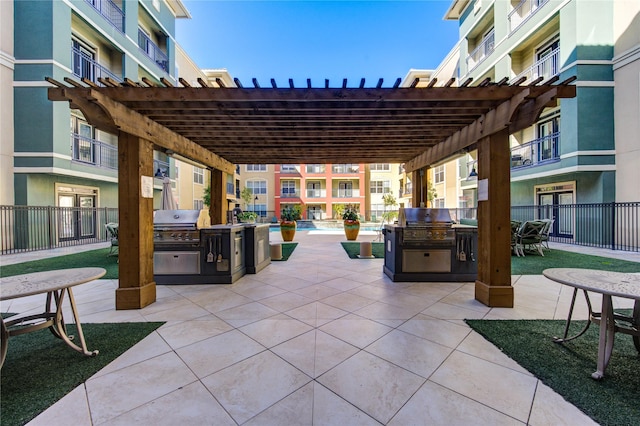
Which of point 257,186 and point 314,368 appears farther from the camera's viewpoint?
point 257,186

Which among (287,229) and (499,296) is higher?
(287,229)

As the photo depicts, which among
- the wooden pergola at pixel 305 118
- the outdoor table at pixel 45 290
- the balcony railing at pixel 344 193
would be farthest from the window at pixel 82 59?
the balcony railing at pixel 344 193

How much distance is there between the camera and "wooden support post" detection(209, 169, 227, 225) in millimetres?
7395

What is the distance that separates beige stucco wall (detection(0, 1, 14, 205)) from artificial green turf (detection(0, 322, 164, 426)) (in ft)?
33.7

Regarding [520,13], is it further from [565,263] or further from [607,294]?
[607,294]

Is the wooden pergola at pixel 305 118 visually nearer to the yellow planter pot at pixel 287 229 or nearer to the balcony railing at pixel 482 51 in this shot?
the yellow planter pot at pixel 287 229

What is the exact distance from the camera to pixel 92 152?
37.2 feet

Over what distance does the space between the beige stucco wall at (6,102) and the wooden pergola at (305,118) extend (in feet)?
30.4

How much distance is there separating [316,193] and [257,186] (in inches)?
285

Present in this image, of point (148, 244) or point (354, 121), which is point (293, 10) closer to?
point (354, 121)

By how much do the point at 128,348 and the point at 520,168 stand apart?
1567 cm

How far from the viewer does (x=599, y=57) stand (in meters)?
9.73

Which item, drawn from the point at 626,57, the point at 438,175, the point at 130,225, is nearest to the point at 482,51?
the point at 626,57

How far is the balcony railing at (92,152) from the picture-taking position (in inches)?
413
